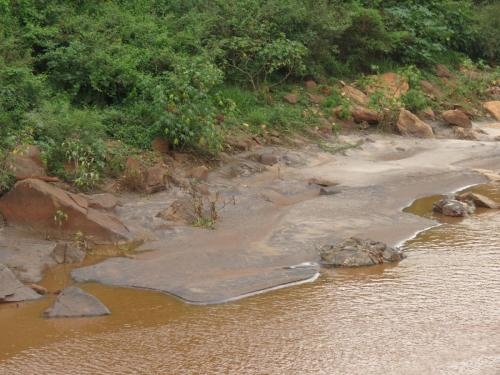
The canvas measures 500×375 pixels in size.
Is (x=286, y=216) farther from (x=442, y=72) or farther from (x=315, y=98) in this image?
(x=442, y=72)

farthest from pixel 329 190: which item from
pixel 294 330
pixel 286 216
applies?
pixel 294 330

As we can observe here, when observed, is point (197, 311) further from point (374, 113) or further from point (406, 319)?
point (374, 113)

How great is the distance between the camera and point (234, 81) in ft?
50.1

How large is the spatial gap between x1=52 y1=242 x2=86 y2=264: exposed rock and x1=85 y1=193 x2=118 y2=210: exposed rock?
108 centimetres

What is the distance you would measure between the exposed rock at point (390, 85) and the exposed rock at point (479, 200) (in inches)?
206

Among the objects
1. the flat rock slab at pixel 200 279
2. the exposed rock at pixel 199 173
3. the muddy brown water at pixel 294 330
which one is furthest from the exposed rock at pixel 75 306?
the exposed rock at pixel 199 173

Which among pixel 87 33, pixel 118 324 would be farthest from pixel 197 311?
pixel 87 33

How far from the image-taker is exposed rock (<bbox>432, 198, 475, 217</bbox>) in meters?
10.8

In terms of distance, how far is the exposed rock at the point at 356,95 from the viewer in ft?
53.4

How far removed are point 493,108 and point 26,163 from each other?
37.7ft

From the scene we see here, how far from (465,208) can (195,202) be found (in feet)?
11.8

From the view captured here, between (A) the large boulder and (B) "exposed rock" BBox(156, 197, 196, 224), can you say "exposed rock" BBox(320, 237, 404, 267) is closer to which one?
(B) "exposed rock" BBox(156, 197, 196, 224)

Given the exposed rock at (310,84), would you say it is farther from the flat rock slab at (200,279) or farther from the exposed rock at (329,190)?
the flat rock slab at (200,279)

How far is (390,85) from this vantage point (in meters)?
17.2
